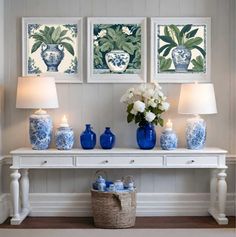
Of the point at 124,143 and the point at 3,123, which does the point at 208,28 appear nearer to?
the point at 124,143

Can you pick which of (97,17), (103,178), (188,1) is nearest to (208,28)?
(188,1)

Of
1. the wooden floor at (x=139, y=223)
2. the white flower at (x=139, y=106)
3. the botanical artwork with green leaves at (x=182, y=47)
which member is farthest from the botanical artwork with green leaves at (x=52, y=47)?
the wooden floor at (x=139, y=223)

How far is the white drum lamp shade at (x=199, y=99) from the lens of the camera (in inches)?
180

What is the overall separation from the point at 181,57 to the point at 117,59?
0.65 metres

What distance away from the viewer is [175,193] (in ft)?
16.2

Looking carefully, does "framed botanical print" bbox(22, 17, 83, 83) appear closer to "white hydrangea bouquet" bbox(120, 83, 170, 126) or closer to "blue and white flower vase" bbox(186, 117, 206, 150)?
"white hydrangea bouquet" bbox(120, 83, 170, 126)

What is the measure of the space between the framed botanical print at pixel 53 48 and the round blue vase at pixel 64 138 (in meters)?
0.54

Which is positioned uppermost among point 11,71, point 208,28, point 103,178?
point 208,28

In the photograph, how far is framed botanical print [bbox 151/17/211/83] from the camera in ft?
16.0

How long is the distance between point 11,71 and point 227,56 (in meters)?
2.20

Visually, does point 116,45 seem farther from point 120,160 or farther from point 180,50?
point 120,160

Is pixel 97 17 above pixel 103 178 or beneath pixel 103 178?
above

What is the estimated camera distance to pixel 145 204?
16.1 feet

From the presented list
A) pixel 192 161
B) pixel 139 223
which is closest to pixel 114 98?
pixel 192 161
